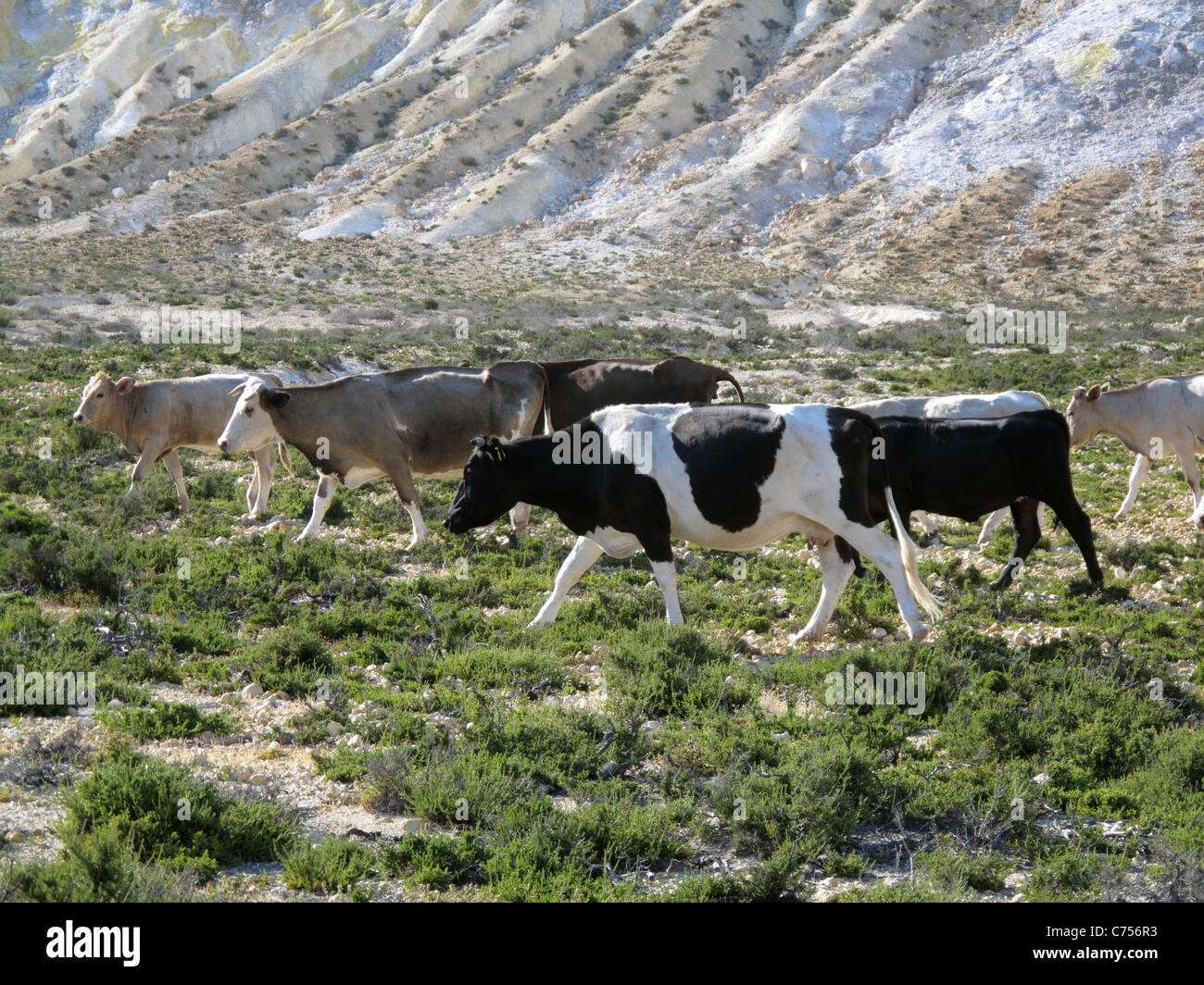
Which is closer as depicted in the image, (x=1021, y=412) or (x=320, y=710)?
(x=320, y=710)

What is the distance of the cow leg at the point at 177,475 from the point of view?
14852 millimetres

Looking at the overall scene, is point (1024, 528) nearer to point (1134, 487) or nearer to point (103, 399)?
point (1134, 487)

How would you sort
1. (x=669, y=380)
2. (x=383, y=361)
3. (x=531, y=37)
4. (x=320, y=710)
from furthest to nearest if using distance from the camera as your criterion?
(x=531, y=37) < (x=383, y=361) < (x=669, y=380) < (x=320, y=710)

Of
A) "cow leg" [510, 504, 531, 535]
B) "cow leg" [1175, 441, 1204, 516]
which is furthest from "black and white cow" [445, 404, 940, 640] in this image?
"cow leg" [1175, 441, 1204, 516]

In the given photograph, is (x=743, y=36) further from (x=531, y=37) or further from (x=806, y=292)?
(x=806, y=292)

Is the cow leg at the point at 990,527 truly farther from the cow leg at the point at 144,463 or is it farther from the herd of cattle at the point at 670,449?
the cow leg at the point at 144,463

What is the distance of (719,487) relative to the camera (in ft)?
31.7

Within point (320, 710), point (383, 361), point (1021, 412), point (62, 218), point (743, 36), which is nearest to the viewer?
point (320, 710)

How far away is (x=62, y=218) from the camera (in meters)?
63.7

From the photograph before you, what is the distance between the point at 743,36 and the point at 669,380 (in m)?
71.2

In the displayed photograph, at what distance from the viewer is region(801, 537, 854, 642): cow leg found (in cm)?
998

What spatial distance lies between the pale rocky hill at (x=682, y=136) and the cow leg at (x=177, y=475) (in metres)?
37.6

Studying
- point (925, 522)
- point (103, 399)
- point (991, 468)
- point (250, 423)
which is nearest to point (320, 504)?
point (250, 423)
